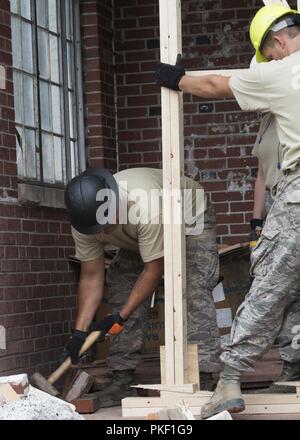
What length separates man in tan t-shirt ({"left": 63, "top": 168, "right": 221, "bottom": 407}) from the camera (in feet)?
21.7

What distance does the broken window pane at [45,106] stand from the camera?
8.38m

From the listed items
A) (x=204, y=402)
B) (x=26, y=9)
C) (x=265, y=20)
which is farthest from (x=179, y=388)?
(x=26, y=9)

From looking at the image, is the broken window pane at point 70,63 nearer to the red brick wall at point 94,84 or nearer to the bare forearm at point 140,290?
the red brick wall at point 94,84

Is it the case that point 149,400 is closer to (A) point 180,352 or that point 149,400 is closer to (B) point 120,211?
(A) point 180,352

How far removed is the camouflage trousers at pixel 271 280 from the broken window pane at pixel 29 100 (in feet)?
8.80

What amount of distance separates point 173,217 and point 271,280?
773 mm

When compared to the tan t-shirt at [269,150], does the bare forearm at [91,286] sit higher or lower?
lower

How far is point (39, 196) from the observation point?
7.88m

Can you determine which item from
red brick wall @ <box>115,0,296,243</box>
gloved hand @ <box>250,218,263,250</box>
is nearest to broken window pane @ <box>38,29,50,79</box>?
red brick wall @ <box>115,0,296,243</box>

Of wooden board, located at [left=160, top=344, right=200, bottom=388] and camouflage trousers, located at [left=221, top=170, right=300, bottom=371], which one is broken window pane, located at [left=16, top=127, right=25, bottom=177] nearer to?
wooden board, located at [left=160, top=344, right=200, bottom=388]

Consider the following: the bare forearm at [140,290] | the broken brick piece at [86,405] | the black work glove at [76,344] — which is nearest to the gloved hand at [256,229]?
the bare forearm at [140,290]

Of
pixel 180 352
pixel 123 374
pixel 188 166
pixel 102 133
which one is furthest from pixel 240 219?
pixel 180 352

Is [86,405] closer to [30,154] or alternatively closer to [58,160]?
[30,154]

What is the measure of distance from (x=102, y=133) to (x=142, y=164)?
568 mm
